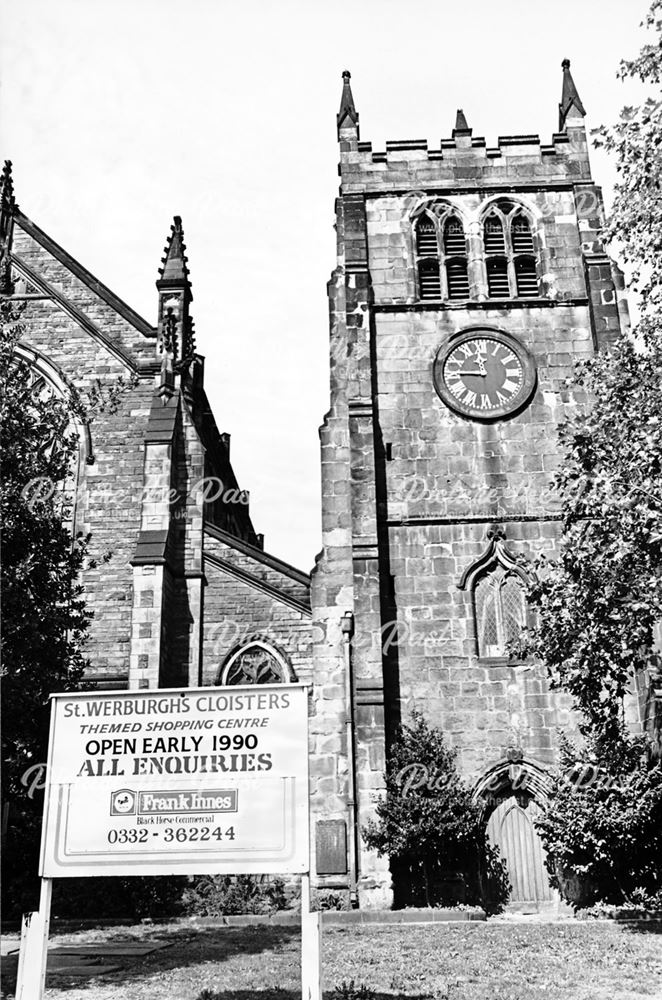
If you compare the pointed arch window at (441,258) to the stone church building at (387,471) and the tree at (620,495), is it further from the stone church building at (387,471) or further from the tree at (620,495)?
the tree at (620,495)

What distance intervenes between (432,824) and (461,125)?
1830cm

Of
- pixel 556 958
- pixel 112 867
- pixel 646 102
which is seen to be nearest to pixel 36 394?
pixel 112 867

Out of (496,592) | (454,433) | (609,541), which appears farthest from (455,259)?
(609,541)

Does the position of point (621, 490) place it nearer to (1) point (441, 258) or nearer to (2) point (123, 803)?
(2) point (123, 803)

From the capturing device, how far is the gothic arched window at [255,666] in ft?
78.4

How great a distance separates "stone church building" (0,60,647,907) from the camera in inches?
860

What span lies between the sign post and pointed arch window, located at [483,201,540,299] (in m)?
18.3

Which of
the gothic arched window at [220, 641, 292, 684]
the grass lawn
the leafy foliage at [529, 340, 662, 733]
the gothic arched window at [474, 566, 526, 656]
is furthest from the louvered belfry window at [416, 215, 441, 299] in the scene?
the grass lawn

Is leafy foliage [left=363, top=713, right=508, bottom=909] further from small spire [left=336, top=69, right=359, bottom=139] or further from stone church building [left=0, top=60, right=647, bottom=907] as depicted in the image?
small spire [left=336, top=69, right=359, bottom=139]

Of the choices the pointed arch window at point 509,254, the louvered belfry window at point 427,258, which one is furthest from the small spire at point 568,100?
the louvered belfry window at point 427,258

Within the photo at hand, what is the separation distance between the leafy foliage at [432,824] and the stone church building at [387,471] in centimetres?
39

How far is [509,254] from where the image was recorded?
26.0 meters

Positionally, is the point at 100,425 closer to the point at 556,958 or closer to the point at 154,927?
the point at 154,927

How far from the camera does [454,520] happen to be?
23.3 metres
